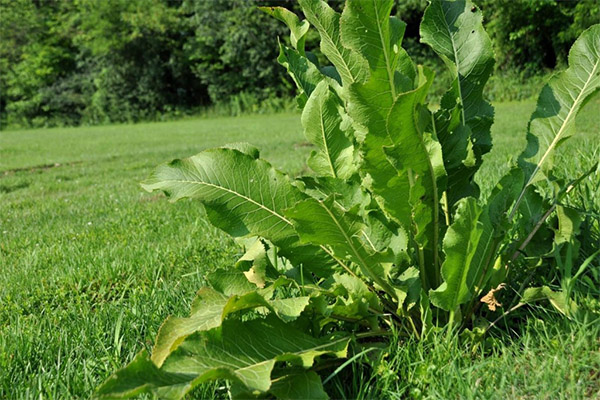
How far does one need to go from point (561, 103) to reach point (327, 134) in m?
0.71

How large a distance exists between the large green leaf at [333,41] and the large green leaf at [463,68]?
0.71 ft

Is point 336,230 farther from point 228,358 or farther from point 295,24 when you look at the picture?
point 295,24

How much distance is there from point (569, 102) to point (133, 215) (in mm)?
3486

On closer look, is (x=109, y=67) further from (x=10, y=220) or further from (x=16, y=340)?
(x=16, y=340)

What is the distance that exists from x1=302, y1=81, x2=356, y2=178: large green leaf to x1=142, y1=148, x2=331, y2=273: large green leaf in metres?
0.15

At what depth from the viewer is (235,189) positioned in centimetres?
144

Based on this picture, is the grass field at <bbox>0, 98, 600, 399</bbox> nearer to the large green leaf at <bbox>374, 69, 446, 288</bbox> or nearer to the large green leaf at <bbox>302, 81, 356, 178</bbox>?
the large green leaf at <bbox>374, 69, 446, 288</bbox>

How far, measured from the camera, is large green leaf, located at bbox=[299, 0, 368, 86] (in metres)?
1.43

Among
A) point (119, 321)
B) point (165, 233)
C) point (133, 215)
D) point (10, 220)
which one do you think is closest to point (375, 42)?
point (119, 321)

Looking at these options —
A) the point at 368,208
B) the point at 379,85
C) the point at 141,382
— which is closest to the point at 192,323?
the point at 141,382

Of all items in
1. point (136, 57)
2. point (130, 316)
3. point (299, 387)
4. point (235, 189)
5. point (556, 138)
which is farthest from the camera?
point (136, 57)

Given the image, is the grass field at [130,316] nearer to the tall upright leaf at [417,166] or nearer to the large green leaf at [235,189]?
the tall upright leaf at [417,166]

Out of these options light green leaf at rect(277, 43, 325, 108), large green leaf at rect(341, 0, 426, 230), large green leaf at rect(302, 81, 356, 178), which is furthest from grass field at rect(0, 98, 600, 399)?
light green leaf at rect(277, 43, 325, 108)

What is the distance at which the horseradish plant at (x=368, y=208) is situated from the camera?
4.08ft
